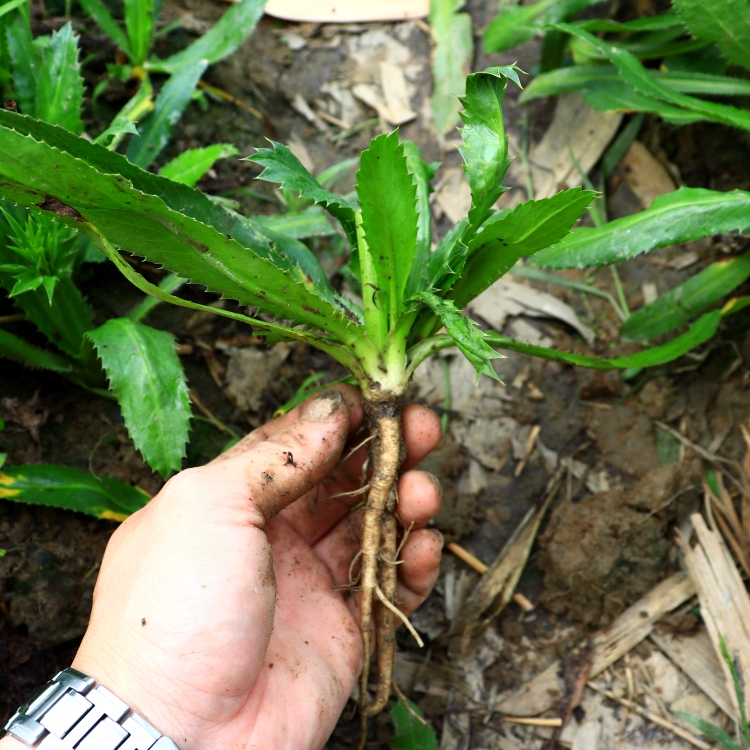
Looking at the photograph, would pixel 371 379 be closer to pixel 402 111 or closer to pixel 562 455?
pixel 562 455

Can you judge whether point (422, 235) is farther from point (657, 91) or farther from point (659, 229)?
point (657, 91)

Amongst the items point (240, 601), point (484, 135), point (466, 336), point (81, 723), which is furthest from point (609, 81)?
point (81, 723)

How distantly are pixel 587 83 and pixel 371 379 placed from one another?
1335 millimetres

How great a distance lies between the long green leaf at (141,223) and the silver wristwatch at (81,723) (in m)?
0.82

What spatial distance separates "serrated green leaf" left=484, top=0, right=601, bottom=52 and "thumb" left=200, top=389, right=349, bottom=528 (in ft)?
4.54

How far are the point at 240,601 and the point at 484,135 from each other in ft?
3.45

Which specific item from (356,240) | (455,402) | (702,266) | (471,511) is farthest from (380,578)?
(702,266)

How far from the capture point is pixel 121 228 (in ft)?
4.02

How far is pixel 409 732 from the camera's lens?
179 centimetres

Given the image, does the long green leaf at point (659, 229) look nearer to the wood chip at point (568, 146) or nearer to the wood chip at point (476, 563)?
the wood chip at point (568, 146)

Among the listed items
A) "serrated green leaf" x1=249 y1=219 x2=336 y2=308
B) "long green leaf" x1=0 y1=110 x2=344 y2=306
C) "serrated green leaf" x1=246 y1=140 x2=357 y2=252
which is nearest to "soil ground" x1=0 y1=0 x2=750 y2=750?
"serrated green leaf" x1=249 y1=219 x2=336 y2=308

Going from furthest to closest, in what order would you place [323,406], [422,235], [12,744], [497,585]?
[497,585]
[422,235]
[323,406]
[12,744]

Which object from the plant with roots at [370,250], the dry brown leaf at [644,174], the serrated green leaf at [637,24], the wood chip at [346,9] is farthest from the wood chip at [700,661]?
the wood chip at [346,9]

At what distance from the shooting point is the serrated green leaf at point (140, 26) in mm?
2049
